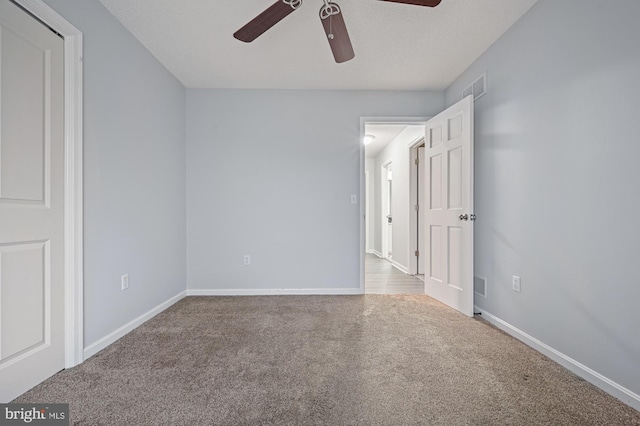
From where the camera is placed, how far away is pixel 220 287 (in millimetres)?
3572

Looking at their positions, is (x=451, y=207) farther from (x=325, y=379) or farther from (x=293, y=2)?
(x=293, y=2)


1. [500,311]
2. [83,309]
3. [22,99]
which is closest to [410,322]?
[500,311]

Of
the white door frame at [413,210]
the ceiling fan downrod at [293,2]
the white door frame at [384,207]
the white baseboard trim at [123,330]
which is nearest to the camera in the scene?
the ceiling fan downrod at [293,2]

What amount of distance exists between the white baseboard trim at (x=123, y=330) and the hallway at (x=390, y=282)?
222 centimetres

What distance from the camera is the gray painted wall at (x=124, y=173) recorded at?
2029 millimetres

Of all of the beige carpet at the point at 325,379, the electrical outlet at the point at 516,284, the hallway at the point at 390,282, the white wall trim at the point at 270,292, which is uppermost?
the electrical outlet at the point at 516,284

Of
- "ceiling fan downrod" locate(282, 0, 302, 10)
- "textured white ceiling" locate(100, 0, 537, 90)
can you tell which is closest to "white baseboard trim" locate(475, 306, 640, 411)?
"textured white ceiling" locate(100, 0, 537, 90)

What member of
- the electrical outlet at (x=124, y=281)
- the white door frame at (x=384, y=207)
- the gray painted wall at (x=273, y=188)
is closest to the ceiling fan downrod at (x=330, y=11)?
the gray painted wall at (x=273, y=188)

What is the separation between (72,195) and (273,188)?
1990 millimetres

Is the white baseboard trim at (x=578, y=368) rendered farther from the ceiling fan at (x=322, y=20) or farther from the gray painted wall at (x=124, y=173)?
the gray painted wall at (x=124, y=173)

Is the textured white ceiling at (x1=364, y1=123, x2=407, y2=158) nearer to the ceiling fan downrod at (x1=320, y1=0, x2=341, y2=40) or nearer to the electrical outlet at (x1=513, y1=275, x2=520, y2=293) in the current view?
the ceiling fan downrod at (x1=320, y1=0, x2=341, y2=40)

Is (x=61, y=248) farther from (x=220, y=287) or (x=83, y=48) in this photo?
(x=220, y=287)

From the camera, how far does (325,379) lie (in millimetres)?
1712

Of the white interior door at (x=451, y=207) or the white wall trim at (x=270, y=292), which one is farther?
the white wall trim at (x=270, y=292)
